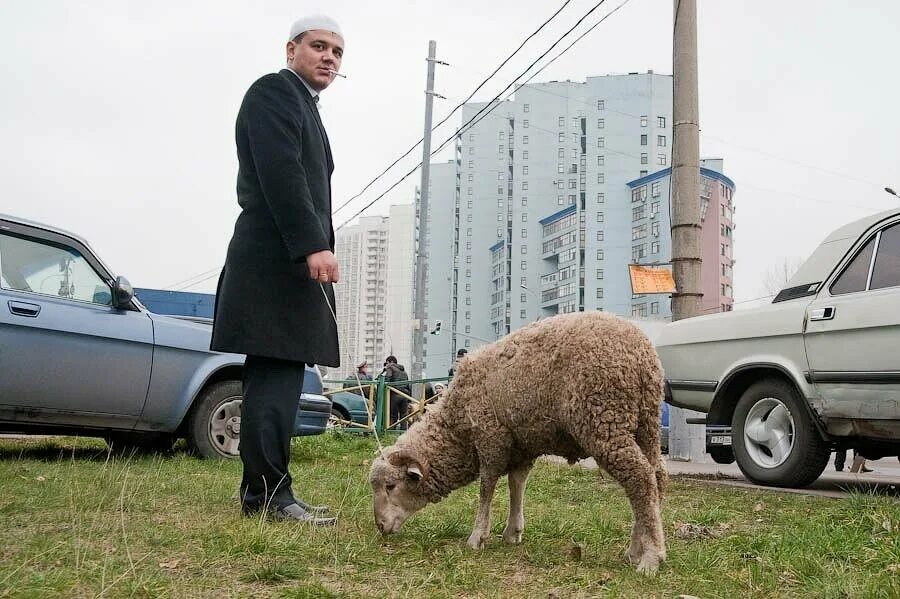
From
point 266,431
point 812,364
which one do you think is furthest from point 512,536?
point 812,364

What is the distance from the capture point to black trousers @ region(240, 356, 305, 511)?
3.85m

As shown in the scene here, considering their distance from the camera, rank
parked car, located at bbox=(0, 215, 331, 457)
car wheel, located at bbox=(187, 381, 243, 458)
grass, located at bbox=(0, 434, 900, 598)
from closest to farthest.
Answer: grass, located at bbox=(0, 434, 900, 598), parked car, located at bbox=(0, 215, 331, 457), car wheel, located at bbox=(187, 381, 243, 458)

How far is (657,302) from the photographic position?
6425 cm

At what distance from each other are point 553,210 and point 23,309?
83319 millimetres

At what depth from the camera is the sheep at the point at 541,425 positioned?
333 centimetres

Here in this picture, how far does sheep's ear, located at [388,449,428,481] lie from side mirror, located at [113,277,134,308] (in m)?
3.73

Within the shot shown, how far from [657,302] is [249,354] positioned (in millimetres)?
62992

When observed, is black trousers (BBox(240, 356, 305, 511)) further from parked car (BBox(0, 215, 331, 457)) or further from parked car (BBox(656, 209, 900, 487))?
parked car (BBox(656, 209, 900, 487))

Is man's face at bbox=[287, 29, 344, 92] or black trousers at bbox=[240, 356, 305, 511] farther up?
man's face at bbox=[287, 29, 344, 92]

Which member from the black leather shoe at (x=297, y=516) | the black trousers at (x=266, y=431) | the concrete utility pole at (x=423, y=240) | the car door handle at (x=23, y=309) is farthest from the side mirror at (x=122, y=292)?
the concrete utility pole at (x=423, y=240)

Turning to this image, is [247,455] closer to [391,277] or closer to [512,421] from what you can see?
[512,421]

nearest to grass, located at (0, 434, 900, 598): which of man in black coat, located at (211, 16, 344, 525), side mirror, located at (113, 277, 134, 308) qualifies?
man in black coat, located at (211, 16, 344, 525)

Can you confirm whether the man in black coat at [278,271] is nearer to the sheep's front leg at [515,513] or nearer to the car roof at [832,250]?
the sheep's front leg at [515,513]

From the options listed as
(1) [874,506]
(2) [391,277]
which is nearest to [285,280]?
(1) [874,506]
